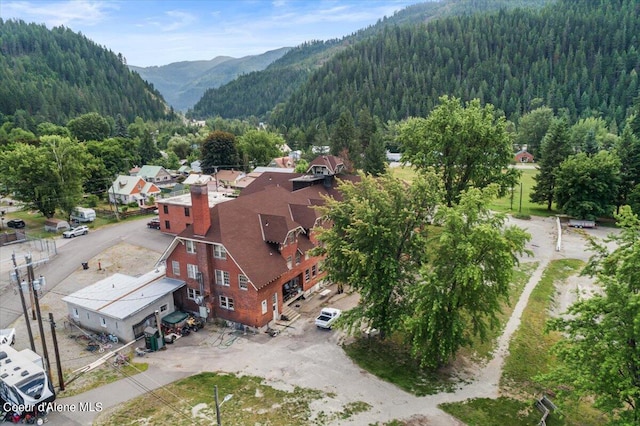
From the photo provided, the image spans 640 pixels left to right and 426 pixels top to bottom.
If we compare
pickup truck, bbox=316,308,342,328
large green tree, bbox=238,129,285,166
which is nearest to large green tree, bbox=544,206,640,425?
pickup truck, bbox=316,308,342,328

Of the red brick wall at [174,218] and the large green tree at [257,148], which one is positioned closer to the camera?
the red brick wall at [174,218]

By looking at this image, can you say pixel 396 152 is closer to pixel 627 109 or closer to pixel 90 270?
pixel 627 109

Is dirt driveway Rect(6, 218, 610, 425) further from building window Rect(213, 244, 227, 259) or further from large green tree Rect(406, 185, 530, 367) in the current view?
building window Rect(213, 244, 227, 259)

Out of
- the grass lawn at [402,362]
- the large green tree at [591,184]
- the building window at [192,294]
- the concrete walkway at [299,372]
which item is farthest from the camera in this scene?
the large green tree at [591,184]

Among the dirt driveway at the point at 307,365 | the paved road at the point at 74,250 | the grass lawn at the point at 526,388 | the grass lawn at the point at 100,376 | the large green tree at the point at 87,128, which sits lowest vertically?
the grass lawn at the point at 526,388

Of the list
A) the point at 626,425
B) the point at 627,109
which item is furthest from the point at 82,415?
the point at 627,109

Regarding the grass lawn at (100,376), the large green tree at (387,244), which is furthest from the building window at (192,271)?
the large green tree at (387,244)

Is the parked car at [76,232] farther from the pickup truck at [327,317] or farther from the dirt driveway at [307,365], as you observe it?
the pickup truck at [327,317]
